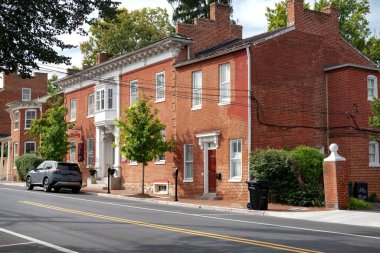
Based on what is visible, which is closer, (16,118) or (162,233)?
(162,233)

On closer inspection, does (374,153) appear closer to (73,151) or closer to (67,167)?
(67,167)

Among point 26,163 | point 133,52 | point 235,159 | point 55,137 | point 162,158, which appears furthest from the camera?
point 26,163

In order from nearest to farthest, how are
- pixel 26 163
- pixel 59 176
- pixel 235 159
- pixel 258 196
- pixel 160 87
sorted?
pixel 258 196 → pixel 235 159 → pixel 59 176 → pixel 160 87 → pixel 26 163

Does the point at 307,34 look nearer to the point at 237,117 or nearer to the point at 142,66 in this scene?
the point at 237,117

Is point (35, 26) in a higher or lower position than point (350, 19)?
lower

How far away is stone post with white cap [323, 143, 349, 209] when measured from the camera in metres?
20.1

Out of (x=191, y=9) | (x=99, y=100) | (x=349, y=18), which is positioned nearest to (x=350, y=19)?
(x=349, y=18)

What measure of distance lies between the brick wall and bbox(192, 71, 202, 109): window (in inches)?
1607

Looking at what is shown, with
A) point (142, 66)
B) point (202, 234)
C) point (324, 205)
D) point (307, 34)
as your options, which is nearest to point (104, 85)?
point (142, 66)

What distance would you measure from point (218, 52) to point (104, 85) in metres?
11.1

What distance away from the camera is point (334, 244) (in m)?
11.2

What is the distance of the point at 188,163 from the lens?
91.0 ft

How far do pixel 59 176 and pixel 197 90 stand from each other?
850 cm

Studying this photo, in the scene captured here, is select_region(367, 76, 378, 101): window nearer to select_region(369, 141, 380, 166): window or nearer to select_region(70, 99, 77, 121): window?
select_region(369, 141, 380, 166): window
